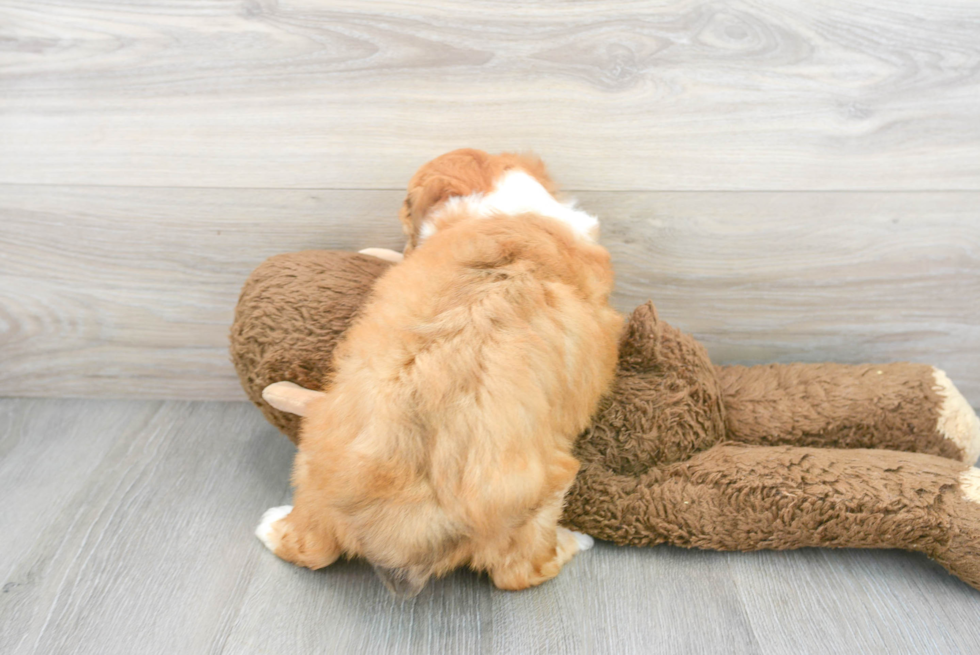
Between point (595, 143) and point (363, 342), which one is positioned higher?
point (595, 143)

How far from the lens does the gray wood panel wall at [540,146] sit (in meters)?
1.35

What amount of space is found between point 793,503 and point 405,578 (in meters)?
0.67

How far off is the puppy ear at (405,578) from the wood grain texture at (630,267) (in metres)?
0.72

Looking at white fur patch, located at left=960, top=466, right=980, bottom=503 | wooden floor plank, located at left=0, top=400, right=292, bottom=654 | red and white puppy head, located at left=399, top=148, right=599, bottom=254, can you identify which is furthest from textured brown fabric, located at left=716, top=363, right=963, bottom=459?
wooden floor plank, located at left=0, top=400, right=292, bottom=654

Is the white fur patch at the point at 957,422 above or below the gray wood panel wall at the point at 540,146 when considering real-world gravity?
below

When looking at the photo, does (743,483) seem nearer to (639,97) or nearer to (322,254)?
(639,97)

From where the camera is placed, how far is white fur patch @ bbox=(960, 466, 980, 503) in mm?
1184

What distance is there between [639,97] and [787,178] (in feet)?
1.19

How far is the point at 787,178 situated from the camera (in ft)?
4.76

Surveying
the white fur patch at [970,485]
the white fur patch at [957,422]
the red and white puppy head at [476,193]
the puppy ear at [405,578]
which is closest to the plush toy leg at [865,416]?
the white fur patch at [957,422]

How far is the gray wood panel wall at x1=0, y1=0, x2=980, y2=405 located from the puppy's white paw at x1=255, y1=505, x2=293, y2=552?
51 cm

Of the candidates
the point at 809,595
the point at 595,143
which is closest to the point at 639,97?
the point at 595,143

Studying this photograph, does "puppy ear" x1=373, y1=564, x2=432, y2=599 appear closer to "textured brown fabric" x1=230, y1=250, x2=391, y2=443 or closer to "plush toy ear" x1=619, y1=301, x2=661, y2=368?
"textured brown fabric" x1=230, y1=250, x2=391, y2=443

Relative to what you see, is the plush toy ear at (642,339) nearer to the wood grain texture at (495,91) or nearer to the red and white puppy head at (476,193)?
the red and white puppy head at (476,193)
